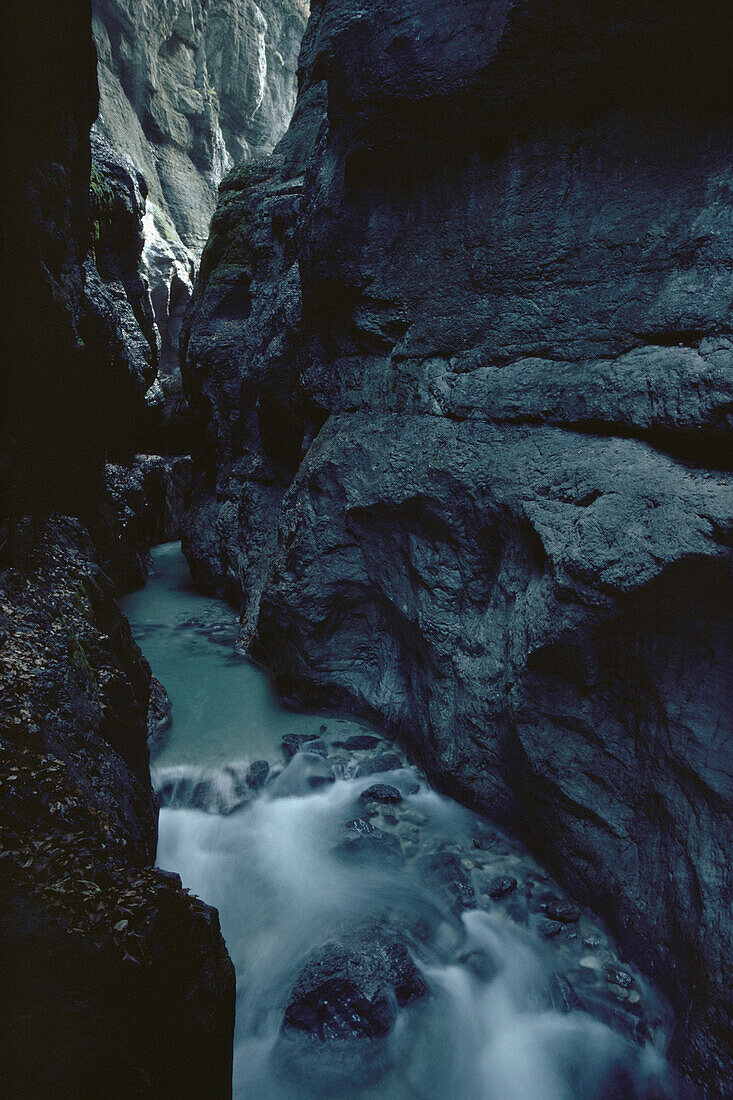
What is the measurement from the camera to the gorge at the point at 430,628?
394cm

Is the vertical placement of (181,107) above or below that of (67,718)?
above

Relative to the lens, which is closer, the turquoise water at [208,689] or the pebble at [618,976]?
the pebble at [618,976]

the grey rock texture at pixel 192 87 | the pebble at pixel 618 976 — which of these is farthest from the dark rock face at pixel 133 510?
the grey rock texture at pixel 192 87

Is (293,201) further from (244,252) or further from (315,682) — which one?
(315,682)

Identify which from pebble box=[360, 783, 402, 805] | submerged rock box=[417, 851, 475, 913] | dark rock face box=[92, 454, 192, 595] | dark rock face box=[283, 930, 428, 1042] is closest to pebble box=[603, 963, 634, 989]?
submerged rock box=[417, 851, 475, 913]

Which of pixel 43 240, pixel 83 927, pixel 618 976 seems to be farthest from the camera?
pixel 43 240

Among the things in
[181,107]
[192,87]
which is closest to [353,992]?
[181,107]

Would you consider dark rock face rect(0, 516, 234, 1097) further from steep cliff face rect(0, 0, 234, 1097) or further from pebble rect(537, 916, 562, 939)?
pebble rect(537, 916, 562, 939)

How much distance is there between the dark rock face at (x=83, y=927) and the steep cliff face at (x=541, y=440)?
330 cm

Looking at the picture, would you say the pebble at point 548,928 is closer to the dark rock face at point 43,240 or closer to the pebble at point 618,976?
the pebble at point 618,976

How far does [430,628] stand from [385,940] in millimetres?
3118

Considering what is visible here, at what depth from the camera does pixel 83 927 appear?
288 cm

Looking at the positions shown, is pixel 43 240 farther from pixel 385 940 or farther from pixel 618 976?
pixel 618 976

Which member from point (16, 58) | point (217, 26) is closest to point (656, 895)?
point (16, 58)
